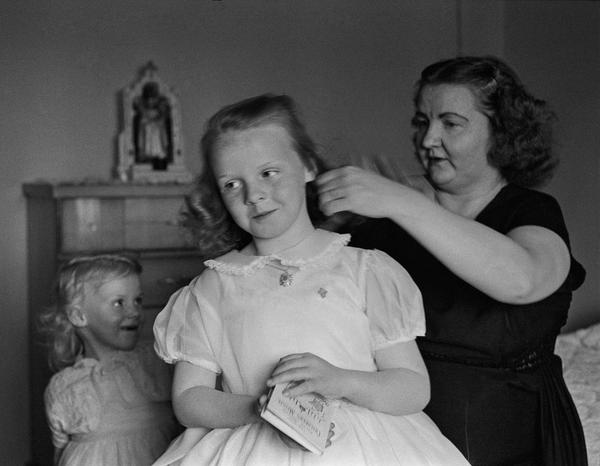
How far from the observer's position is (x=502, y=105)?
1708mm

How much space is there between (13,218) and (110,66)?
0.73m

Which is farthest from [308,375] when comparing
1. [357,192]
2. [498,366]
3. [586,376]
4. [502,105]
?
[586,376]

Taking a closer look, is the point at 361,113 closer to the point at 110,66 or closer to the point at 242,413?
the point at 110,66

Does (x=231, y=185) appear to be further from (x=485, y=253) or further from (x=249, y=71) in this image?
(x=249, y=71)

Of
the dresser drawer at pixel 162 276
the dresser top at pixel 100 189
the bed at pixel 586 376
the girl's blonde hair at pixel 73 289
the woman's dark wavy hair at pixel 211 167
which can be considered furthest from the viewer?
the dresser drawer at pixel 162 276

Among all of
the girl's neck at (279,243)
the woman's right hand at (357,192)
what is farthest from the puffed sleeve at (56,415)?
the woman's right hand at (357,192)

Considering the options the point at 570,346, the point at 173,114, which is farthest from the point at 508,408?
the point at 173,114

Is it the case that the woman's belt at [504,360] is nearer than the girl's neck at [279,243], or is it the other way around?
the girl's neck at [279,243]

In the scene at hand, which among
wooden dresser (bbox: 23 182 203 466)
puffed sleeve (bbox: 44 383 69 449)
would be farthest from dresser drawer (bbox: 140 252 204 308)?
puffed sleeve (bbox: 44 383 69 449)

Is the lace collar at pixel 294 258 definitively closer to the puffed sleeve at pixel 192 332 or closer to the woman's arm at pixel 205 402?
→ the puffed sleeve at pixel 192 332

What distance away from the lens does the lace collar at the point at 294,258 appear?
140 centimetres

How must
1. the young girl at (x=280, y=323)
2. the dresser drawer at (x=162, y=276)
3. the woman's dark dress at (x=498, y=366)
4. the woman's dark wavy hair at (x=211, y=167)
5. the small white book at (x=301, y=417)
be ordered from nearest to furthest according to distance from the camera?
1. the small white book at (x=301, y=417)
2. the young girl at (x=280, y=323)
3. the woman's dark wavy hair at (x=211, y=167)
4. the woman's dark dress at (x=498, y=366)
5. the dresser drawer at (x=162, y=276)

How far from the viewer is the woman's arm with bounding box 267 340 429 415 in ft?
3.95

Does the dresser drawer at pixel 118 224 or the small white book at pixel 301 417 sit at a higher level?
the dresser drawer at pixel 118 224
